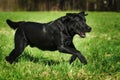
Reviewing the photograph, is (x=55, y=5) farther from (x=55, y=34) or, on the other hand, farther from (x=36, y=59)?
(x=55, y=34)

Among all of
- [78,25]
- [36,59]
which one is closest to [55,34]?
[78,25]

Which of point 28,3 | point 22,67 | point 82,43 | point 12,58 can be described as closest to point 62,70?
point 22,67

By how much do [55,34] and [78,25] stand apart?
433mm

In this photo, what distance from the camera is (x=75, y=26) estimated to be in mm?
6789

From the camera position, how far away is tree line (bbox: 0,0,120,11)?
31.5 meters

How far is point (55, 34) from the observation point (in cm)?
684

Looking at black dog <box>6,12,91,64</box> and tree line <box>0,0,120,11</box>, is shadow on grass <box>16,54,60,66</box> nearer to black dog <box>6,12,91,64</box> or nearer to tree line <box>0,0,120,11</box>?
black dog <box>6,12,91,64</box>

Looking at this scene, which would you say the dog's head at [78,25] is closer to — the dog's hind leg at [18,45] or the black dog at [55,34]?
the black dog at [55,34]

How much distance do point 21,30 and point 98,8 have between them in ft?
86.0

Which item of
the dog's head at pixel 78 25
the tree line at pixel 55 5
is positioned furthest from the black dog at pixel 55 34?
the tree line at pixel 55 5

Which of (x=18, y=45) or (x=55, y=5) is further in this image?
(x=55, y=5)

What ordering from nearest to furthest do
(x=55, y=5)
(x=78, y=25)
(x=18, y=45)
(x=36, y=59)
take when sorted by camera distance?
(x=78, y=25) → (x=18, y=45) → (x=36, y=59) → (x=55, y=5)

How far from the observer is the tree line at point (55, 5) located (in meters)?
31.5

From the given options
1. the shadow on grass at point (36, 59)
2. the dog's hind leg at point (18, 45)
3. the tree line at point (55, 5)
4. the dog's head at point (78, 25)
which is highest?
the dog's head at point (78, 25)
